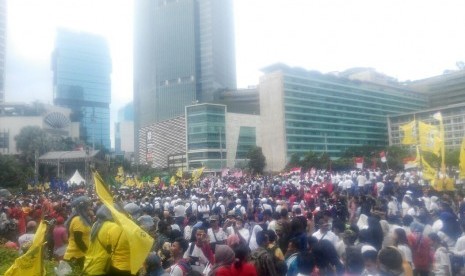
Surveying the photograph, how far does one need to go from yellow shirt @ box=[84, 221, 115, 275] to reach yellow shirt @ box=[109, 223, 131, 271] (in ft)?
0.27

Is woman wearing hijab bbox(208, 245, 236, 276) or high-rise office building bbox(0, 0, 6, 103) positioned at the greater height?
high-rise office building bbox(0, 0, 6, 103)

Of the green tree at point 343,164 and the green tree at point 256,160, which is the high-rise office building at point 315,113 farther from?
the green tree at point 343,164

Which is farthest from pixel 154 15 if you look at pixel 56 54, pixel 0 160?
pixel 0 160

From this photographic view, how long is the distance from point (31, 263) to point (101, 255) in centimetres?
138

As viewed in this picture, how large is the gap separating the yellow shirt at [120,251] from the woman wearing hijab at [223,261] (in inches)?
41.9

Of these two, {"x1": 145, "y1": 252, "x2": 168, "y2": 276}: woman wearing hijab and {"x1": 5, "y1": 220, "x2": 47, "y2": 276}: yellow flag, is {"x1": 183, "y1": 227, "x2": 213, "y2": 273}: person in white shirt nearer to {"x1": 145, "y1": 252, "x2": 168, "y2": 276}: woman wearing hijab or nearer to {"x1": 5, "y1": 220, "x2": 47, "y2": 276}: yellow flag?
{"x1": 145, "y1": 252, "x2": 168, "y2": 276}: woman wearing hijab

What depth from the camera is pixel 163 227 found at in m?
8.62

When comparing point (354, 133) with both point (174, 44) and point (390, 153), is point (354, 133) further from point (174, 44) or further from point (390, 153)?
point (174, 44)

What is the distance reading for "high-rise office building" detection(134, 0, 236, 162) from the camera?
465 feet

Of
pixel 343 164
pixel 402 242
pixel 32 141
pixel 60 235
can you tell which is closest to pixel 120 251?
pixel 60 235

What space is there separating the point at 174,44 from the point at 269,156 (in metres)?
57.6

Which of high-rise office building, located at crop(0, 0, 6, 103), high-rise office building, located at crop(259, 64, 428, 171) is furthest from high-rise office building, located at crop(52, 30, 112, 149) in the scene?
high-rise office building, located at crop(259, 64, 428, 171)

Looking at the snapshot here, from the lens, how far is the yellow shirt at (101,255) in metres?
5.27

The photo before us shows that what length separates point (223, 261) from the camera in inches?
195
